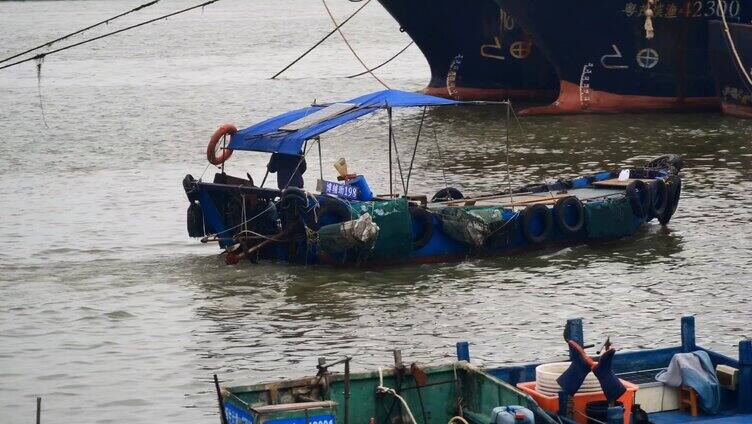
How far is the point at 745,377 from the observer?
10914mm

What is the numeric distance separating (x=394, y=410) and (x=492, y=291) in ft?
22.3

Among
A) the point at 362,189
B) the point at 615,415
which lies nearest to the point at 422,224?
the point at 362,189

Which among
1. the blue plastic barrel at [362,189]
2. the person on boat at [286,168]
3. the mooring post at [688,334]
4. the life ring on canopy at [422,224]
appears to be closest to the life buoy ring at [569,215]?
the life ring on canopy at [422,224]

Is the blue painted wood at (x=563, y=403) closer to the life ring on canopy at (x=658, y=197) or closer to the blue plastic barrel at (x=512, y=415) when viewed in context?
the blue plastic barrel at (x=512, y=415)

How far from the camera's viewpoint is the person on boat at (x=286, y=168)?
18.9m

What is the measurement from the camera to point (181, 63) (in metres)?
59.2

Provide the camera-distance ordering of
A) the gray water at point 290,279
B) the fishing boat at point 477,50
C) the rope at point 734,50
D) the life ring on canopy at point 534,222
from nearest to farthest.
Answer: the gray water at point 290,279 < the life ring on canopy at point 534,222 < the rope at point 734,50 < the fishing boat at point 477,50

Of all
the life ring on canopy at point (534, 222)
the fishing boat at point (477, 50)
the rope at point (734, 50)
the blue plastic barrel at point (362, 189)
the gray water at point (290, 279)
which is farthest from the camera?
the fishing boat at point (477, 50)

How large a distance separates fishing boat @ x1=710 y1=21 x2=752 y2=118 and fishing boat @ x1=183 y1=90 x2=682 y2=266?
10713 mm

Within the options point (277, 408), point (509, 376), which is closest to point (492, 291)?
point (509, 376)

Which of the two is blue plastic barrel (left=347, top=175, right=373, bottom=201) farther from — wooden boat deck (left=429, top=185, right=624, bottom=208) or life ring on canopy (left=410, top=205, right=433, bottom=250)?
wooden boat deck (left=429, top=185, right=624, bottom=208)

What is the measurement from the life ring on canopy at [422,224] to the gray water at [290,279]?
1.36 ft

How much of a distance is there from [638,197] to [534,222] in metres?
1.76

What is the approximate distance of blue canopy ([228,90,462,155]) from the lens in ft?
59.7
